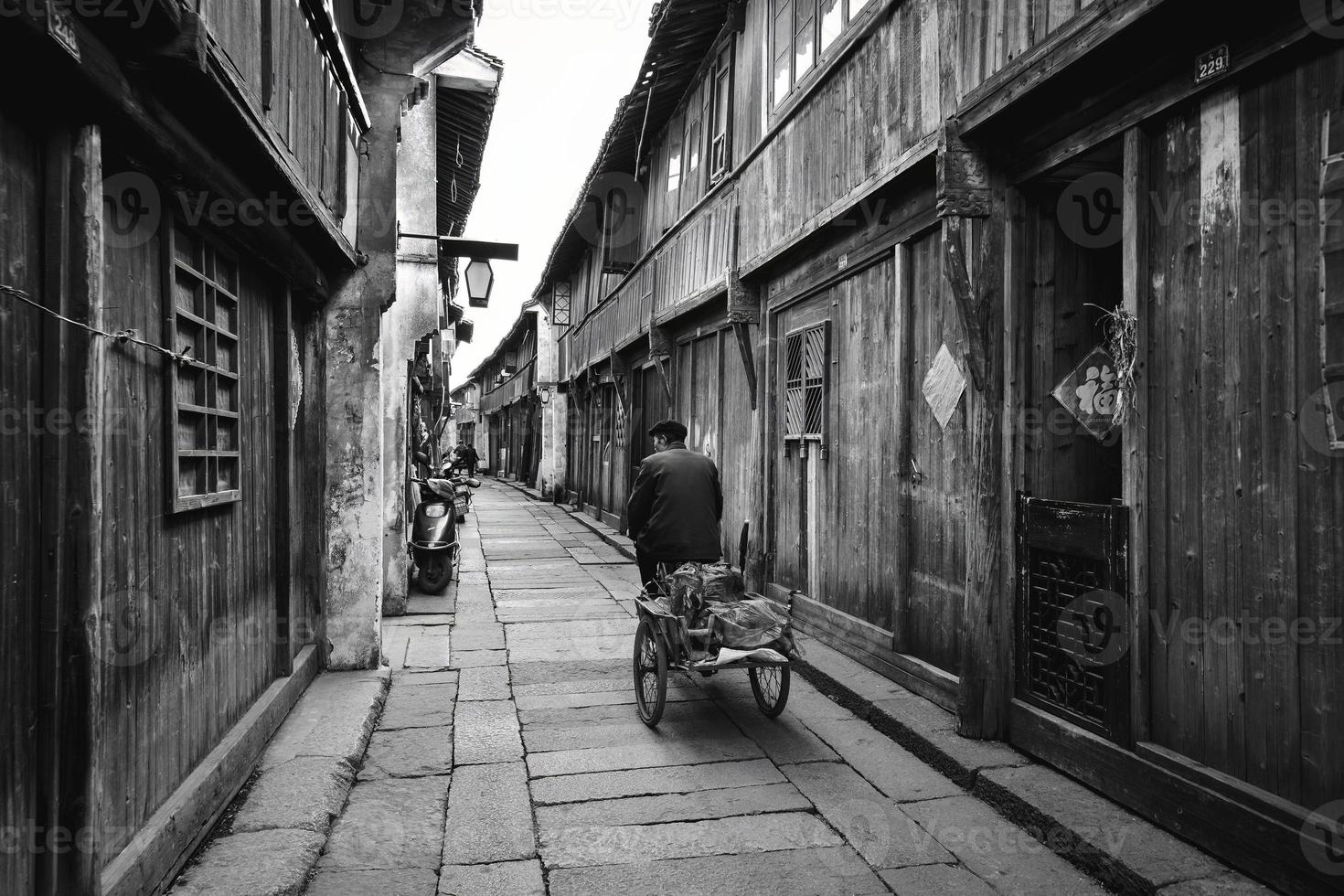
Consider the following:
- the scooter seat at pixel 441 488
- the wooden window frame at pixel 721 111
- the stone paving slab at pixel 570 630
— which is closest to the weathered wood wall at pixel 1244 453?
the stone paving slab at pixel 570 630


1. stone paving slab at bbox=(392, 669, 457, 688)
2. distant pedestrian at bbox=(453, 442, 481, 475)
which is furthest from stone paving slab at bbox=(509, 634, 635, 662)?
distant pedestrian at bbox=(453, 442, 481, 475)

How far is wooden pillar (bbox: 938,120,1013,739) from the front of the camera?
4.82 m

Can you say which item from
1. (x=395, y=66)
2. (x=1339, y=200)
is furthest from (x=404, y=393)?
(x=1339, y=200)

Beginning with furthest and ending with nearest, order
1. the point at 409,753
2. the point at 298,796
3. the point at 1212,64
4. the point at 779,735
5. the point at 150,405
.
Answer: the point at 779,735 < the point at 409,753 < the point at 298,796 < the point at 1212,64 < the point at 150,405

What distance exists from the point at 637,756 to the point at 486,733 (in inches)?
42.1

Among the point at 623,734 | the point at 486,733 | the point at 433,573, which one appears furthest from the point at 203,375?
the point at 433,573

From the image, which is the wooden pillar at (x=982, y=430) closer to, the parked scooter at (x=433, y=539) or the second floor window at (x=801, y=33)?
the second floor window at (x=801, y=33)

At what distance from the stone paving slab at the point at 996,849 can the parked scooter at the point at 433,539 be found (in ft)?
23.2

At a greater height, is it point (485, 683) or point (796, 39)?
point (796, 39)

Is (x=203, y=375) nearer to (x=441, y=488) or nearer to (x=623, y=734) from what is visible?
(x=623, y=734)

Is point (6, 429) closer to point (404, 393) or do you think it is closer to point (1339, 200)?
point (1339, 200)

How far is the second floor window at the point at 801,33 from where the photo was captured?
715 centimetres

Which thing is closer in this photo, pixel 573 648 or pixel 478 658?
pixel 478 658

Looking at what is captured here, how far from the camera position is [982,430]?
4.85 metres
